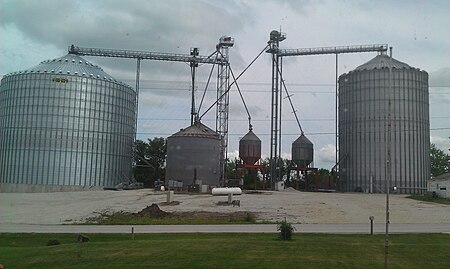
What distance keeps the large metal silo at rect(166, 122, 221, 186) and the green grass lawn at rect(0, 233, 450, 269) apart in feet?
196

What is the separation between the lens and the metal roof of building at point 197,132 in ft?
294

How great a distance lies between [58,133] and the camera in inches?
3602

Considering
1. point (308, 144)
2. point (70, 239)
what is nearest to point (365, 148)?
point (308, 144)

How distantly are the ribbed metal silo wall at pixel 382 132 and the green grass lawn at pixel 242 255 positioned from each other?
62.5 metres

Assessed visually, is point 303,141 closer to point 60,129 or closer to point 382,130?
point 382,130

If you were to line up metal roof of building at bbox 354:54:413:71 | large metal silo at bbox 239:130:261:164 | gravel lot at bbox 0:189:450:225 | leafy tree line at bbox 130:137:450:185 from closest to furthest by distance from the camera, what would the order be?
gravel lot at bbox 0:189:450:225 → metal roof of building at bbox 354:54:413:71 → large metal silo at bbox 239:130:261:164 → leafy tree line at bbox 130:137:450:185

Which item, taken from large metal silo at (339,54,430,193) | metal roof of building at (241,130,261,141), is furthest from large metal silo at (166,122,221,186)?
large metal silo at (339,54,430,193)

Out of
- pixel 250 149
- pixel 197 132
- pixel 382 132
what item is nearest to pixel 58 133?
pixel 197 132

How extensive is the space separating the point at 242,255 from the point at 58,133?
77.6 meters

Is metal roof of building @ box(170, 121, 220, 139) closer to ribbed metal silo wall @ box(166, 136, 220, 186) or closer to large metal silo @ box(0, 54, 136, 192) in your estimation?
ribbed metal silo wall @ box(166, 136, 220, 186)

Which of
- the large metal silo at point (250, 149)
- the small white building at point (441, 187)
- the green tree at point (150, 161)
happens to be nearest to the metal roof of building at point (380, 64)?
Result: the large metal silo at point (250, 149)

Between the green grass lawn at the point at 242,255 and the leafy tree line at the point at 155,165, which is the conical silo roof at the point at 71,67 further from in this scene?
the green grass lawn at the point at 242,255

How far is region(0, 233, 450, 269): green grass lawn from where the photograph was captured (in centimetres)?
1988

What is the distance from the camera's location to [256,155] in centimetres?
9681
